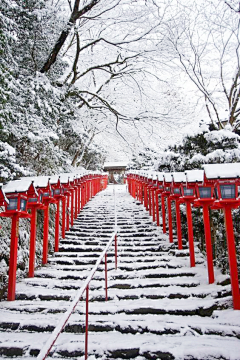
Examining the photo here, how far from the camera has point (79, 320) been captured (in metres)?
3.80

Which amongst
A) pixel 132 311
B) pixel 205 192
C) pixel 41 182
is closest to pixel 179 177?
pixel 205 192

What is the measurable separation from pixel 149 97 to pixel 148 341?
10.4m

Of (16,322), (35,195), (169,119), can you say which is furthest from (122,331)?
(169,119)

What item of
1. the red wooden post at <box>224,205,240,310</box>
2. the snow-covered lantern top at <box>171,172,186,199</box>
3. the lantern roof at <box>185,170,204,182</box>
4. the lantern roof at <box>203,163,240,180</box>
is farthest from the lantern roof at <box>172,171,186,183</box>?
the red wooden post at <box>224,205,240,310</box>

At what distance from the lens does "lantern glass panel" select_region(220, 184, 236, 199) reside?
4020mm

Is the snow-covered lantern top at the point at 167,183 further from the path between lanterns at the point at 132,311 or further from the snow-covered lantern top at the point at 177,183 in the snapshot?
the path between lanterns at the point at 132,311

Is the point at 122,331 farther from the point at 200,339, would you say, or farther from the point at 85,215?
the point at 85,215

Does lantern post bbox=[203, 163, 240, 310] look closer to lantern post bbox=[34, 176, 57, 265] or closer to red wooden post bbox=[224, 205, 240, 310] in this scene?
red wooden post bbox=[224, 205, 240, 310]

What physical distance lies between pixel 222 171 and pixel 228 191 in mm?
352

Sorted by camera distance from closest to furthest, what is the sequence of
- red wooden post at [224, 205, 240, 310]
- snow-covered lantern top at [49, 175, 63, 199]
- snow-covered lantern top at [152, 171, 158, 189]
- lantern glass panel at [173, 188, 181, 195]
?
red wooden post at [224, 205, 240, 310], lantern glass panel at [173, 188, 181, 195], snow-covered lantern top at [49, 175, 63, 199], snow-covered lantern top at [152, 171, 158, 189]

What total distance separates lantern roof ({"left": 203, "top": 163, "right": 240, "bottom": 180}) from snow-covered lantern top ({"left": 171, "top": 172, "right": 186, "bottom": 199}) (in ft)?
5.45

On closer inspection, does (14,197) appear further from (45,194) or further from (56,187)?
(56,187)

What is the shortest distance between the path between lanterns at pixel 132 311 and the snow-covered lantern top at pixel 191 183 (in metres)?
1.62

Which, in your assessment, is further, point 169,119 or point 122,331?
point 169,119
